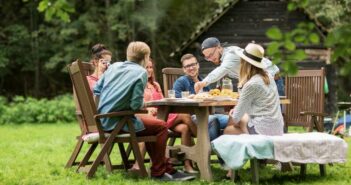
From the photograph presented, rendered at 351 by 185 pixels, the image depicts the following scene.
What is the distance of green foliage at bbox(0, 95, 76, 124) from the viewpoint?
1920 centimetres

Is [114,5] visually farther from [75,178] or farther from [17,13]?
[75,178]

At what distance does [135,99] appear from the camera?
19.5 feet

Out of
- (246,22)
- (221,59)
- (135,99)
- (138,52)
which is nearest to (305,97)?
(221,59)

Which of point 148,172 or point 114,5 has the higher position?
point 114,5

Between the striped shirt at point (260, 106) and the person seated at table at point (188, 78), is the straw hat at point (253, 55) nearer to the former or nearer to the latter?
the striped shirt at point (260, 106)

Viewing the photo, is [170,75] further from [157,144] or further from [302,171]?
[302,171]

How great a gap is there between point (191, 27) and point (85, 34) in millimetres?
4970

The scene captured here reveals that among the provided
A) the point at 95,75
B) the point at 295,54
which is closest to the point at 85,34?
the point at 95,75

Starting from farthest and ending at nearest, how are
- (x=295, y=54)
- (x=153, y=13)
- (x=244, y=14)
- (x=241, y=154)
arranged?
(x=153, y=13)
(x=244, y=14)
(x=241, y=154)
(x=295, y=54)

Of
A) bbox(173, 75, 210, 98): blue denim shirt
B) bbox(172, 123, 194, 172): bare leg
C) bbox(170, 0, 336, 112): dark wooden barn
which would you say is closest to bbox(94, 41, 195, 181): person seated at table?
bbox(172, 123, 194, 172): bare leg

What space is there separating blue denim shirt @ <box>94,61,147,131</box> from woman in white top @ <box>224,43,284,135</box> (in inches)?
34.5

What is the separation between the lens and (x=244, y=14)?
22078 mm

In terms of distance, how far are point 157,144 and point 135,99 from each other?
1.87ft

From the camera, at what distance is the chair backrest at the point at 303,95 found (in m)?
7.85
